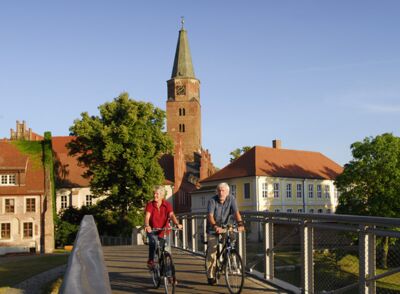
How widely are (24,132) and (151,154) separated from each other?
53484 millimetres

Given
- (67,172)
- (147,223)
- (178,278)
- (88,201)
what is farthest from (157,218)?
(67,172)

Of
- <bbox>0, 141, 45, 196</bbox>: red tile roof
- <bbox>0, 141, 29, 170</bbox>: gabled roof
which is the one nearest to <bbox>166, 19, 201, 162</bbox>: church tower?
<bbox>0, 141, 45, 196</bbox>: red tile roof

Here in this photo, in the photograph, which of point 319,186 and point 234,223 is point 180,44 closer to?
point 319,186

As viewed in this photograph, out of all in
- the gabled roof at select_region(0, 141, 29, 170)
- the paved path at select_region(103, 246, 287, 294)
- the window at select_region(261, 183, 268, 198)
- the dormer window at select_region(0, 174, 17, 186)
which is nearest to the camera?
the paved path at select_region(103, 246, 287, 294)

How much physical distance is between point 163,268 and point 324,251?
9.34ft

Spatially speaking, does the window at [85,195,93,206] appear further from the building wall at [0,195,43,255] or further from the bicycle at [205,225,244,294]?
the bicycle at [205,225,244,294]

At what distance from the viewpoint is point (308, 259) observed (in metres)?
8.16

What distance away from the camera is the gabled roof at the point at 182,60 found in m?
99.9

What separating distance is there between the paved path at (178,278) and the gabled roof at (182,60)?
282 ft

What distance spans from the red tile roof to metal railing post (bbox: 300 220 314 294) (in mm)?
46269

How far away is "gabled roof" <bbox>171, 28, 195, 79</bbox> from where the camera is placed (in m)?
99.9

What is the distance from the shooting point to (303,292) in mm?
8211

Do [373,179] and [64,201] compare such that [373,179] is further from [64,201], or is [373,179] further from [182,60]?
[182,60]

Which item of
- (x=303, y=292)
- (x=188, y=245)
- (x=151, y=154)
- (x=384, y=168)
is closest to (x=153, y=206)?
(x=303, y=292)
